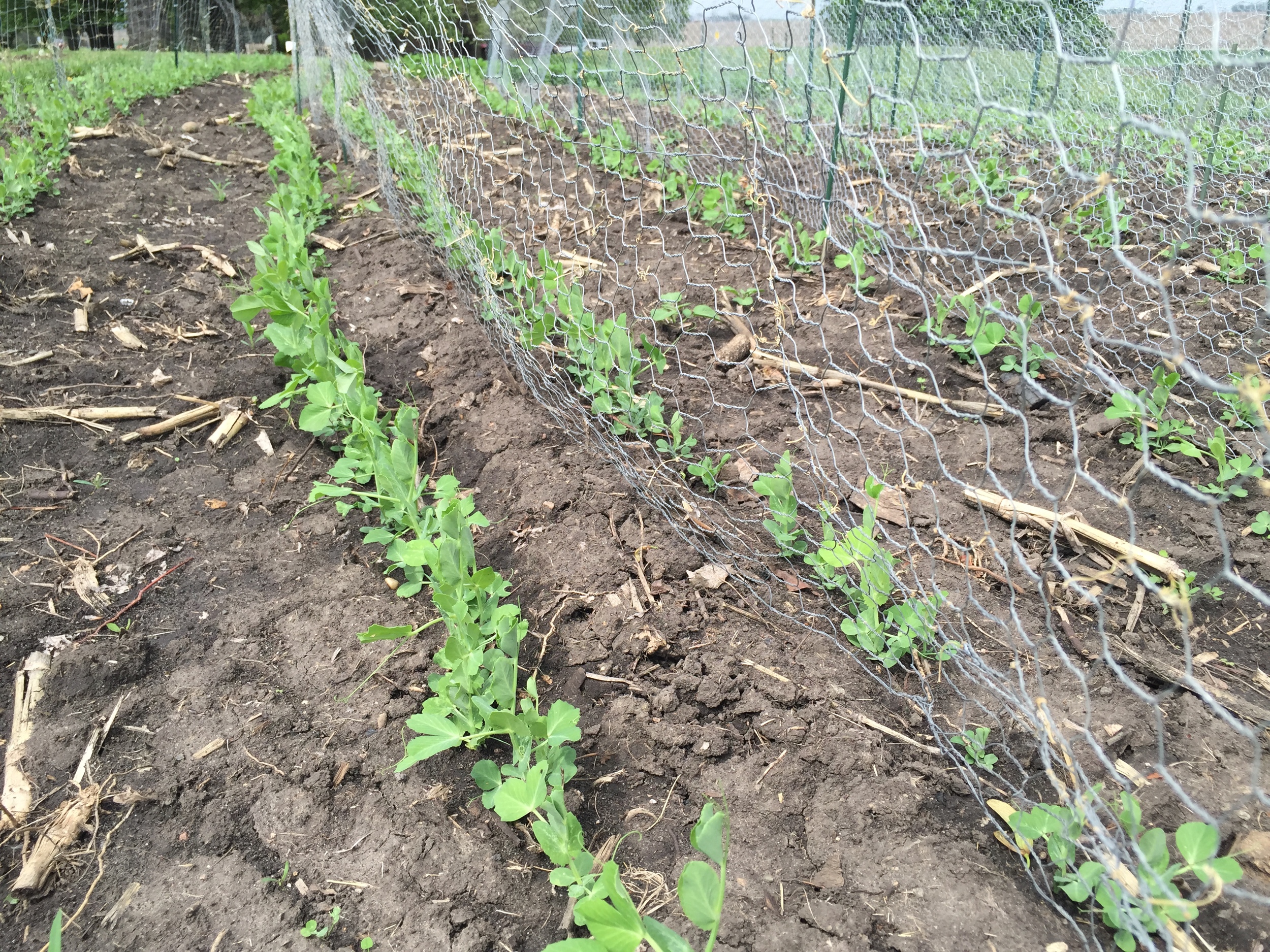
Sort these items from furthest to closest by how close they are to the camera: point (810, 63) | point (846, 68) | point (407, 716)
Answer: point (846, 68), point (810, 63), point (407, 716)

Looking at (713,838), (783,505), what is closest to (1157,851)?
(713,838)

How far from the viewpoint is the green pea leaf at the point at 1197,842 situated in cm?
118

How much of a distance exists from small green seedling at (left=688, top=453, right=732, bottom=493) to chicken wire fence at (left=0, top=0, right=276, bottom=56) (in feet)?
38.8

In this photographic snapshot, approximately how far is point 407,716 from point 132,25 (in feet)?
51.1

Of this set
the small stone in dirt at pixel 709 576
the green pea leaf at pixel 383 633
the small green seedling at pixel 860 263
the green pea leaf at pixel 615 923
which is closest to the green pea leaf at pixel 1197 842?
the green pea leaf at pixel 615 923

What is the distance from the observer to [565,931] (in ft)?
4.86

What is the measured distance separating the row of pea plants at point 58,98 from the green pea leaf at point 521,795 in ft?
14.8

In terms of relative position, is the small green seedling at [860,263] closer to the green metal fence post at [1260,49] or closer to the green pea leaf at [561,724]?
the green pea leaf at [561,724]

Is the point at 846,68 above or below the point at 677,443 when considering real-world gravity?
above

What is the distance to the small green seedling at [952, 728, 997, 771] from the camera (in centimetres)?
161

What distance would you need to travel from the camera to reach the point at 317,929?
1.46 meters

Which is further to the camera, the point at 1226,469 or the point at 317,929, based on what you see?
the point at 1226,469

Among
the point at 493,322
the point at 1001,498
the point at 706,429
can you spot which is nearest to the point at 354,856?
the point at 706,429

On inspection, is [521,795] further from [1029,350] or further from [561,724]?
[1029,350]
